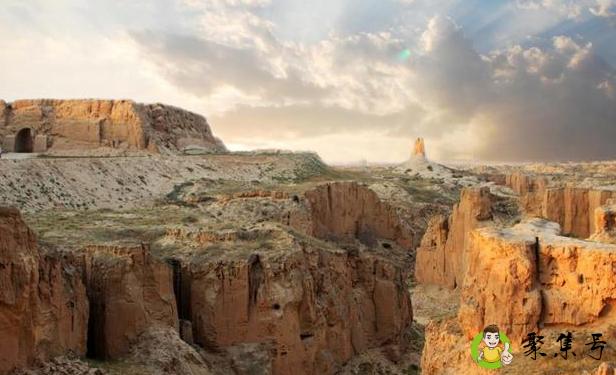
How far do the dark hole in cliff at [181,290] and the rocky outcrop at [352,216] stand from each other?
17.9 metres

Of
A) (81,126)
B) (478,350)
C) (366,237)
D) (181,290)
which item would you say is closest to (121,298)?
(181,290)

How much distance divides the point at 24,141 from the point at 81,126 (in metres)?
4.25

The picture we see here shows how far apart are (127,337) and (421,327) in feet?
55.3

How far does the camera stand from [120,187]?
138 feet

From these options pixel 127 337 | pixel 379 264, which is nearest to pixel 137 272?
pixel 127 337

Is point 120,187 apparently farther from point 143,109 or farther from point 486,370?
point 486,370

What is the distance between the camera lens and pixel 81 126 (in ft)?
175

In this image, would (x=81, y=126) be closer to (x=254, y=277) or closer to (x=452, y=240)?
(x=452, y=240)

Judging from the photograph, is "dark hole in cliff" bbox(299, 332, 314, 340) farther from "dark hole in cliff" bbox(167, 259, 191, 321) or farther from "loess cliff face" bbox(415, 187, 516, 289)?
"loess cliff face" bbox(415, 187, 516, 289)

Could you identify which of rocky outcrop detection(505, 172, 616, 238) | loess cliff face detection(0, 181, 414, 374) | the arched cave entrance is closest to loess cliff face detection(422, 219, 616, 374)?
A: loess cliff face detection(0, 181, 414, 374)

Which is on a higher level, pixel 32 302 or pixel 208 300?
pixel 32 302

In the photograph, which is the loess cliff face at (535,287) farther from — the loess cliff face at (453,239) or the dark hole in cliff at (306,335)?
the loess cliff face at (453,239)

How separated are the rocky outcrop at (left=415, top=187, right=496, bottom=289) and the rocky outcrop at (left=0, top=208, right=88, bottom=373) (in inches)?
→ 870

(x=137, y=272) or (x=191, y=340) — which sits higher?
(x=137, y=272)
